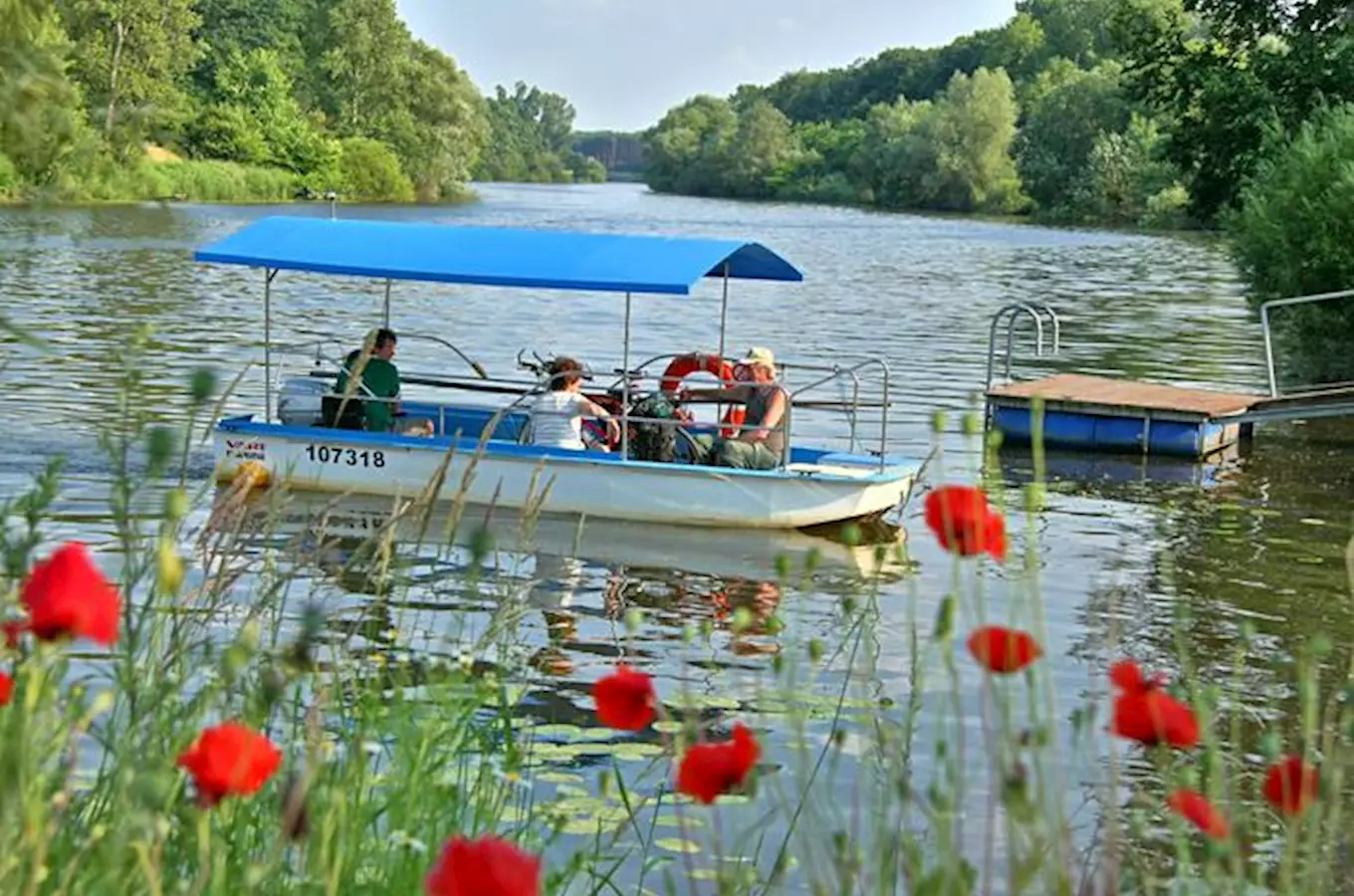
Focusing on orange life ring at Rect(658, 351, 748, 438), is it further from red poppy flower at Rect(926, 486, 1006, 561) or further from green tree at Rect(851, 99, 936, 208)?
green tree at Rect(851, 99, 936, 208)

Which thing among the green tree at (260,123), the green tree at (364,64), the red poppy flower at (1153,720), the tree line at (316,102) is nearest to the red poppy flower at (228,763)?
the red poppy flower at (1153,720)

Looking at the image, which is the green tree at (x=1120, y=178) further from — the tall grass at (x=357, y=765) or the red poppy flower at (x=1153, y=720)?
the red poppy flower at (x=1153, y=720)

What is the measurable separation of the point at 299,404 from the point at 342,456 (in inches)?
28.6

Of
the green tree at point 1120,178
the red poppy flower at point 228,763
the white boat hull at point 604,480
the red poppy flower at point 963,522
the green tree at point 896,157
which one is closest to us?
the red poppy flower at point 228,763

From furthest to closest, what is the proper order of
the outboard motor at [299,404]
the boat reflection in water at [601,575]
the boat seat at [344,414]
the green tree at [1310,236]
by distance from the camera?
the green tree at [1310,236] < the outboard motor at [299,404] < the boat seat at [344,414] < the boat reflection in water at [601,575]

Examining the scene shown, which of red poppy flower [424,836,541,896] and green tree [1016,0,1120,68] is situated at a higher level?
green tree [1016,0,1120,68]

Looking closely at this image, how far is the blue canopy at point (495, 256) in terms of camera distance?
15.8m

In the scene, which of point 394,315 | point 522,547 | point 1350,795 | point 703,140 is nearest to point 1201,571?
point 1350,795

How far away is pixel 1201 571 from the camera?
15273mm

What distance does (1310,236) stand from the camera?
91.8ft

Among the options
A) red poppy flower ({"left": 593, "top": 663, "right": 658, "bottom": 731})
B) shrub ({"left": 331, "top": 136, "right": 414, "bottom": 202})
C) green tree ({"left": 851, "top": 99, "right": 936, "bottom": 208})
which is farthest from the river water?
green tree ({"left": 851, "top": 99, "right": 936, "bottom": 208})

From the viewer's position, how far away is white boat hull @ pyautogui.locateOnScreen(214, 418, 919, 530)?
15.4m

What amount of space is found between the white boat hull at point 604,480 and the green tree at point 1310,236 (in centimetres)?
1332

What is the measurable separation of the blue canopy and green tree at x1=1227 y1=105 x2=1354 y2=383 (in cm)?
1199
